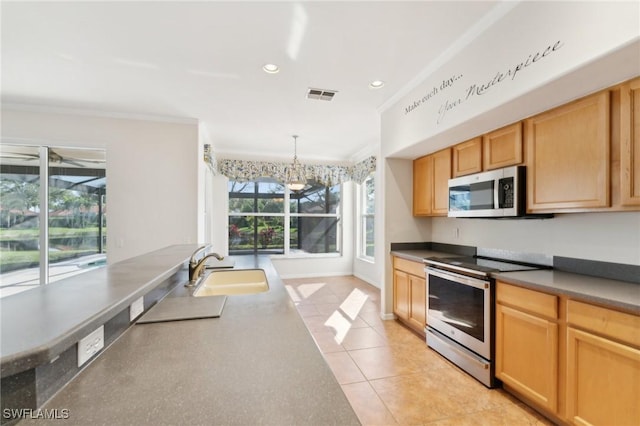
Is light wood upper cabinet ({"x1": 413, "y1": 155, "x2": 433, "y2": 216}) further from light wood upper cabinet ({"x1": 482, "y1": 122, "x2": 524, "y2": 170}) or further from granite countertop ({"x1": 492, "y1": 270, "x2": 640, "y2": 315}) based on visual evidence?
granite countertop ({"x1": 492, "y1": 270, "x2": 640, "y2": 315})

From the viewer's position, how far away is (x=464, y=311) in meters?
2.44

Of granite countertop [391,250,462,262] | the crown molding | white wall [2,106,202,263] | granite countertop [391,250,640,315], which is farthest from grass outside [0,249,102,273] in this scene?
granite countertop [391,250,640,315]

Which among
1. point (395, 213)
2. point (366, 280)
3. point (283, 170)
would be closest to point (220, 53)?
point (395, 213)

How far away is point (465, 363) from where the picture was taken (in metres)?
2.42

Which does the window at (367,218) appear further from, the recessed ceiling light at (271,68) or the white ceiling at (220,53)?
the recessed ceiling light at (271,68)

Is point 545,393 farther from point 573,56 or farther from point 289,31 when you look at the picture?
point 289,31

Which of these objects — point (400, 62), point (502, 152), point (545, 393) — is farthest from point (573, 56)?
point (545, 393)

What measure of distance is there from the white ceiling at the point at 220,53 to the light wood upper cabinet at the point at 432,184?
0.90 metres

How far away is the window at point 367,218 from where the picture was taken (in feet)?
19.3

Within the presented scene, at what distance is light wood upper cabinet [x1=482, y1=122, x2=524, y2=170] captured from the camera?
Answer: 87.8 inches

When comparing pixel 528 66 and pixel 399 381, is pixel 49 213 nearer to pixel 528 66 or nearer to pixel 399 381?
pixel 399 381

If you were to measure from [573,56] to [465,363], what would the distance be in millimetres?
2340

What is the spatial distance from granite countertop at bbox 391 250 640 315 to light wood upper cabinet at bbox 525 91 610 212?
0.48 m

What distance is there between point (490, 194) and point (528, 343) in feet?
3.90
